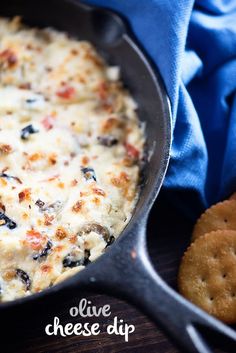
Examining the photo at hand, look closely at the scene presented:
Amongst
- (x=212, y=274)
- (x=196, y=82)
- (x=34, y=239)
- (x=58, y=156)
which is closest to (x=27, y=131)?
(x=58, y=156)

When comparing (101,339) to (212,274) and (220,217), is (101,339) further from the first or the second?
(220,217)

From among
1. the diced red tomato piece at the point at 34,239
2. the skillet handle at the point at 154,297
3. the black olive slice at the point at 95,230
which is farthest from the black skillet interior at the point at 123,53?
the diced red tomato piece at the point at 34,239

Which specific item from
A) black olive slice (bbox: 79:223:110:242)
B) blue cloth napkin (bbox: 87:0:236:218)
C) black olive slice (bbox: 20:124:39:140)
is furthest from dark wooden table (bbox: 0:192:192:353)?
black olive slice (bbox: 20:124:39:140)

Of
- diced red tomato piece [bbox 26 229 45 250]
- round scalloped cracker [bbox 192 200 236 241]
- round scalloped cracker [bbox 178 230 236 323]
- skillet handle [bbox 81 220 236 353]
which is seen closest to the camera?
skillet handle [bbox 81 220 236 353]

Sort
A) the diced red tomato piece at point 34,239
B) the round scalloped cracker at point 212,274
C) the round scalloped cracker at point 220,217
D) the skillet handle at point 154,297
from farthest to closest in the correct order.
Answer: the round scalloped cracker at point 220,217, the round scalloped cracker at point 212,274, the diced red tomato piece at point 34,239, the skillet handle at point 154,297

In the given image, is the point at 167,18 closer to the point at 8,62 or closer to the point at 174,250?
the point at 8,62

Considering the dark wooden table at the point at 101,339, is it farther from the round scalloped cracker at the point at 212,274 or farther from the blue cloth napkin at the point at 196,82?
the blue cloth napkin at the point at 196,82

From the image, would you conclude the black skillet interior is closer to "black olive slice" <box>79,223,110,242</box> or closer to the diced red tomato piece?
"black olive slice" <box>79,223,110,242</box>
